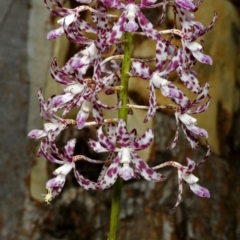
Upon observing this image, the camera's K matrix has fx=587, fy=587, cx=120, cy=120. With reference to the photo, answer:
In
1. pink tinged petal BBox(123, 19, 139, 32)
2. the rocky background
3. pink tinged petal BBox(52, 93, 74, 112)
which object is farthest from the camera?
the rocky background

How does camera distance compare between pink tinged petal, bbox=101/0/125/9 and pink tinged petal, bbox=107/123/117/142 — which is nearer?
pink tinged petal, bbox=101/0/125/9

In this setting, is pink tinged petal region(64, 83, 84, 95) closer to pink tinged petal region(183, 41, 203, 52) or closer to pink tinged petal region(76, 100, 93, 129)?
pink tinged petal region(76, 100, 93, 129)

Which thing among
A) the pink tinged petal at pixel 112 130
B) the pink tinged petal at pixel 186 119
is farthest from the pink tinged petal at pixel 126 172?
the pink tinged petal at pixel 186 119

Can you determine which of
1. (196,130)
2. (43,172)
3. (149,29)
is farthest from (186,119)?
(43,172)

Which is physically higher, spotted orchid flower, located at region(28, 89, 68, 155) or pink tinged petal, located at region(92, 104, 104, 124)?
pink tinged petal, located at region(92, 104, 104, 124)

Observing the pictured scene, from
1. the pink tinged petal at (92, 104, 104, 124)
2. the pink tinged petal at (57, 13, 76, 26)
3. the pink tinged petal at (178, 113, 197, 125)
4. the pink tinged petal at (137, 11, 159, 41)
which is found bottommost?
the pink tinged petal at (92, 104, 104, 124)

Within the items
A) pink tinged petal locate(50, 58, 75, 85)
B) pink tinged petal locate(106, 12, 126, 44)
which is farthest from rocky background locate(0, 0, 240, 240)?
pink tinged petal locate(106, 12, 126, 44)

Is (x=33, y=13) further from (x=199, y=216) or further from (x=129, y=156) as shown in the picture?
(x=129, y=156)

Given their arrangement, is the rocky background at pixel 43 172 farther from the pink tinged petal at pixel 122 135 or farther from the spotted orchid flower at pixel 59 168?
the pink tinged petal at pixel 122 135

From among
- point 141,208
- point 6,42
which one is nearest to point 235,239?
point 141,208
